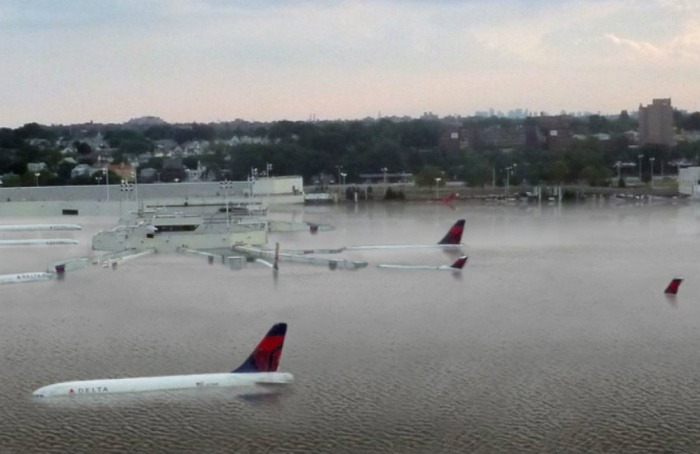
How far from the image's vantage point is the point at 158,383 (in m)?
6.41

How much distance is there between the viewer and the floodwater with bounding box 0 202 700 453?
5.63 m

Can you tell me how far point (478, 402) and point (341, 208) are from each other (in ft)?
75.9

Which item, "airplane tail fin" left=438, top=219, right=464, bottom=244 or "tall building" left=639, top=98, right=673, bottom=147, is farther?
"tall building" left=639, top=98, right=673, bottom=147

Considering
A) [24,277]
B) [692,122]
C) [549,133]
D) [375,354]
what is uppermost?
[692,122]

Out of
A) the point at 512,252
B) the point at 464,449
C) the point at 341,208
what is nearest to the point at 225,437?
the point at 464,449

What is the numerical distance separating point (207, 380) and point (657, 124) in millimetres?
45203

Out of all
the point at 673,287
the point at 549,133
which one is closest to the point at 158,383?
the point at 673,287

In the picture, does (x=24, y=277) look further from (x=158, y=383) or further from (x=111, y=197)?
(x=111, y=197)

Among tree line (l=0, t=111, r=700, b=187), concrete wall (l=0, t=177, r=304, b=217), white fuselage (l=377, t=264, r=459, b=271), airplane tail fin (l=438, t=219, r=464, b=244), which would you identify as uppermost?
tree line (l=0, t=111, r=700, b=187)

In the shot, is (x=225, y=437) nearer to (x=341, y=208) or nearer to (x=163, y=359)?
(x=163, y=359)

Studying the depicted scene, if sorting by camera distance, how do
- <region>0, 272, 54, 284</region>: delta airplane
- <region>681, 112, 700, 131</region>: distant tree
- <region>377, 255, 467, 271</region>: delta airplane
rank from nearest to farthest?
<region>0, 272, 54, 284</region>: delta airplane < <region>377, 255, 467, 271</region>: delta airplane < <region>681, 112, 700, 131</region>: distant tree

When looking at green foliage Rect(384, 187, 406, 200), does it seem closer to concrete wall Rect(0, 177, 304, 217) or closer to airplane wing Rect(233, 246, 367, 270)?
concrete wall Rect(0, 177, 304, 217)

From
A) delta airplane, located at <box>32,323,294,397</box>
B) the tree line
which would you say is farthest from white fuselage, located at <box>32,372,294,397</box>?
the tree line

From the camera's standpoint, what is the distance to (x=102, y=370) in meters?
7.06
